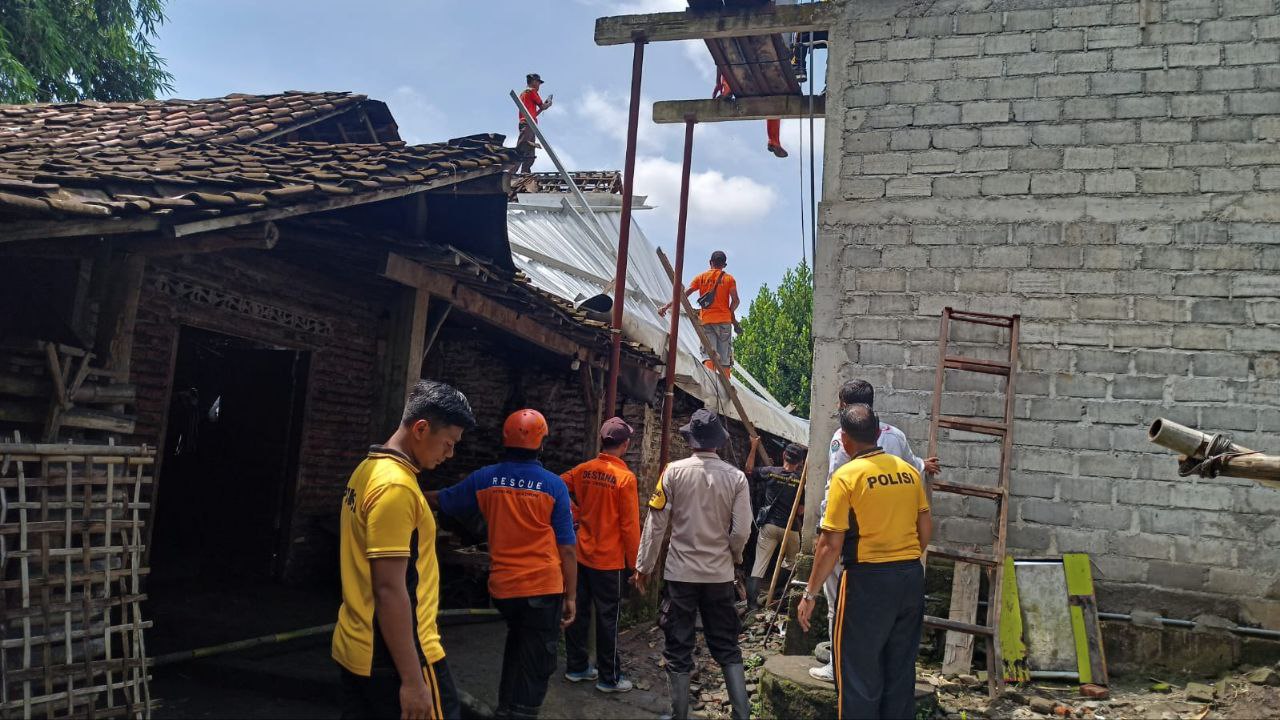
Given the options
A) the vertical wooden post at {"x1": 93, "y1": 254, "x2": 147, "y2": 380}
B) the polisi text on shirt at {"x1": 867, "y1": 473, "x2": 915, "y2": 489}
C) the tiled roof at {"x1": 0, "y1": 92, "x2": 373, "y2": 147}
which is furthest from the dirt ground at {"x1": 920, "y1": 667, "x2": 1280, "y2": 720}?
the tiled roof at {"x1": 0, "y1": 92, "x2": 373, "y2": 147}

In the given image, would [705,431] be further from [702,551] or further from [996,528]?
[996,528]

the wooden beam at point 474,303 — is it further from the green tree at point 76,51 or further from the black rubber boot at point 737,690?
the green tree at point 76,51

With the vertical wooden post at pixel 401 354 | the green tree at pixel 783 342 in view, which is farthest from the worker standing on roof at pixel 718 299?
the green tree at pixel 783 342

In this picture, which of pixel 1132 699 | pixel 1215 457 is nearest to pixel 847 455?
pixel 1215 457

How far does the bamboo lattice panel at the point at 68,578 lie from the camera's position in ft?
12.4

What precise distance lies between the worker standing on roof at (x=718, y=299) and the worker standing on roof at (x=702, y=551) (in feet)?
16.4

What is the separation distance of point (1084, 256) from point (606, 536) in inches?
141

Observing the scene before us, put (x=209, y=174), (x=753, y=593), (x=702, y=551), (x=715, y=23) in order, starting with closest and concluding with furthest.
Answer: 1. (x=209, y=174)
2. (x=702, y=551)
3. (x=715, y=23)
4. (x=753, y=593)

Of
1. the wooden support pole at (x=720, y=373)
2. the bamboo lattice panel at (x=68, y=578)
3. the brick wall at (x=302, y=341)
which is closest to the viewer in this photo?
the bamboo lattice panel at (x=68, y=578)

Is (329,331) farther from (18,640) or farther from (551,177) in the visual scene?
(551,177)

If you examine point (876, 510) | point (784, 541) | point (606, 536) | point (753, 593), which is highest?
point (876, 510)

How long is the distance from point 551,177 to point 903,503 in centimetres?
1091

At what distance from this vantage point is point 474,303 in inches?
259

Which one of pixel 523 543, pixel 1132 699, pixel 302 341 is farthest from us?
pixel 302 341
